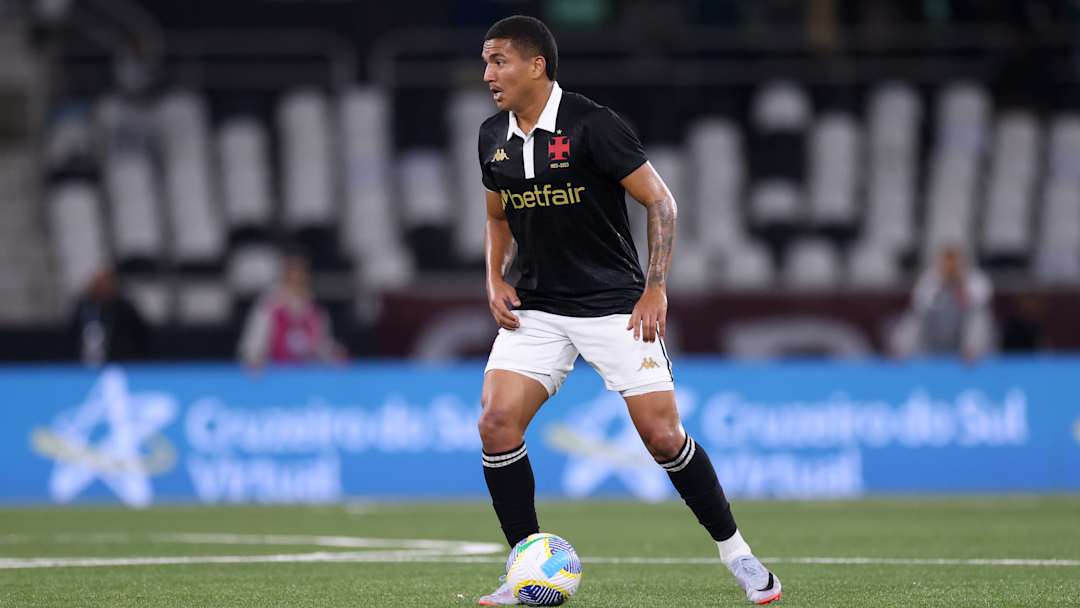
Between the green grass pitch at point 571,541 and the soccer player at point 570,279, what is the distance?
0.48m

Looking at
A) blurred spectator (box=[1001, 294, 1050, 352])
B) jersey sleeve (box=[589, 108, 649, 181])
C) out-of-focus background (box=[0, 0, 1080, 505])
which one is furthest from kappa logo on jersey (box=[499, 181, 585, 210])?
blurred spectator (box=[1001, 294, 1050, 352])

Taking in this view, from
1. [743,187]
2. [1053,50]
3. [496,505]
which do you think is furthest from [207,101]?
[496,505]

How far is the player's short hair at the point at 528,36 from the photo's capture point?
22.5 ft

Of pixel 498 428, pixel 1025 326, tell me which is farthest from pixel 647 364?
pixel 1025 326

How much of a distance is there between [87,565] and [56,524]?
3.53 m

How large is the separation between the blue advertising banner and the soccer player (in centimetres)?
776

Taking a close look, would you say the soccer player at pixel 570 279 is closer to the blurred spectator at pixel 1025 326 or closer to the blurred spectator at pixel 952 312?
the blurred spectator at pixel 952 312

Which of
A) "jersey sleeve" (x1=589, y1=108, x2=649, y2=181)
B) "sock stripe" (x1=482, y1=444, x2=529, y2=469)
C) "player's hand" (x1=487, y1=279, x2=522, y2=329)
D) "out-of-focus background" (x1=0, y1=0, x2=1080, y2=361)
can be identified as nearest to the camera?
"jersey sleeve" (x1=589, y1=108, x2=649, y2=181)

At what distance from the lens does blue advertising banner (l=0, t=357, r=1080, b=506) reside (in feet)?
48.3

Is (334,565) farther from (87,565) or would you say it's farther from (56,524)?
(56,524)

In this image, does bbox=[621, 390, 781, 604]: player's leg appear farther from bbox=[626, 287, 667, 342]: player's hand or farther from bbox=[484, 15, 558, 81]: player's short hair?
bbox=[484, 15, 558, 81]: player's short hair

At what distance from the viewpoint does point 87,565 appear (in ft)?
27.6

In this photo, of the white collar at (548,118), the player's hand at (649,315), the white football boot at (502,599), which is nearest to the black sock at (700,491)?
the player's hand at (649,315)

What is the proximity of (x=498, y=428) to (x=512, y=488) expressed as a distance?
24 centimetres
